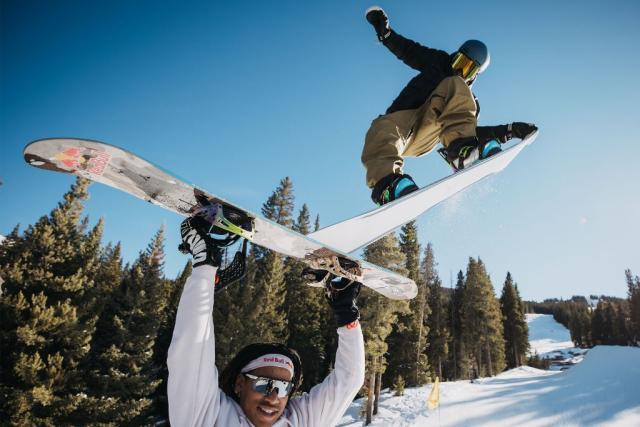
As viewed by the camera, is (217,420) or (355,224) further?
(355,224)

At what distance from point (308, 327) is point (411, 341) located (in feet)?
31.0

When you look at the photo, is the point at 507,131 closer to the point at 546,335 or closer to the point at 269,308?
the point at 269,308

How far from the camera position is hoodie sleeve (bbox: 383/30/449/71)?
4277 millimetres

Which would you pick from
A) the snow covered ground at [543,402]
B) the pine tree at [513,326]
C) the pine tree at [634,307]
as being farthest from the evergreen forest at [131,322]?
the pine tree at [634,307]

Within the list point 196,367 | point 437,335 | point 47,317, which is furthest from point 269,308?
point 196,367

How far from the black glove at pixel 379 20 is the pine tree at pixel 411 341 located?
2626 cm

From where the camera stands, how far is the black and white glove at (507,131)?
4309 millimetres

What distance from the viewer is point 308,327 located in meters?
30.8

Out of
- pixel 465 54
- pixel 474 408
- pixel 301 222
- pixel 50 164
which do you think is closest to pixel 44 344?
pixel 50 164

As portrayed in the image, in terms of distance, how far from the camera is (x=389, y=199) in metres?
3.51

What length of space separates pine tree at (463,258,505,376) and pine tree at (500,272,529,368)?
817cm

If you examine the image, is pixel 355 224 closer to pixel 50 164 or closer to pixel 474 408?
pixel 50 164

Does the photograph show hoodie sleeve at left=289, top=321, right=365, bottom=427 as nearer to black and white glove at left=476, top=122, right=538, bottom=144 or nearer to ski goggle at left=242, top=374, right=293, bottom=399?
ski goggle at left=242, top=374, right=293, bottom=399

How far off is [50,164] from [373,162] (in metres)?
2.74
